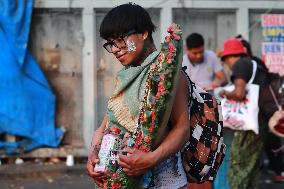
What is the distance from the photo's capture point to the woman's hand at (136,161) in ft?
8.55

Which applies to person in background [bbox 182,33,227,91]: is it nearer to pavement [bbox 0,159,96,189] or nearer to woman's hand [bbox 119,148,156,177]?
pavement [bbox 0,159,96,189]

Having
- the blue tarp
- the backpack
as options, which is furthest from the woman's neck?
the blue tarp

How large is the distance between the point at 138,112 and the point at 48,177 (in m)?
5.83

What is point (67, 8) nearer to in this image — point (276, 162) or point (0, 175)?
point (0, 175)

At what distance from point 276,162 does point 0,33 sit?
4.13 meters

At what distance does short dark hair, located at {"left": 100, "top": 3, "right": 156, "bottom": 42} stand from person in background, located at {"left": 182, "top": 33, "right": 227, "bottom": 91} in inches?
172

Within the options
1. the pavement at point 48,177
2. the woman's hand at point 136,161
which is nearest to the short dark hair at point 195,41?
the pavement at point 48,177

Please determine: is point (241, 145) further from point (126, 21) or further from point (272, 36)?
point (272, 36)

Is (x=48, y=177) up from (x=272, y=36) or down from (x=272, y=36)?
down

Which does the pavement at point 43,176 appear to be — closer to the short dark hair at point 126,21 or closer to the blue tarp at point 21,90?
the blue tarp at point 21,90

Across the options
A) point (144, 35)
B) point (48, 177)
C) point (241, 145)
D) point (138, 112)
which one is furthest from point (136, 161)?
point (48, 177)

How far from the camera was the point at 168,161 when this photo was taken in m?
2.85

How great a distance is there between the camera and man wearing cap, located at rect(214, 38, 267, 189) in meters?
5.86

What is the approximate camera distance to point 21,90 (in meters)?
8.70
